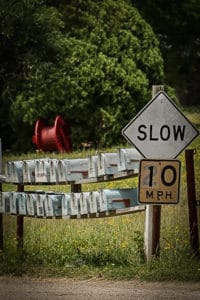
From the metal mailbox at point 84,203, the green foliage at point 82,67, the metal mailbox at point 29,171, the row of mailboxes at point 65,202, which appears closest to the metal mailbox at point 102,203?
the row of mailboxes at point 65,202

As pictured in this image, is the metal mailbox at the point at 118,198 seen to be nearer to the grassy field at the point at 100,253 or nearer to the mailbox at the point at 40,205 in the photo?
the grassy field at the point at 100,253

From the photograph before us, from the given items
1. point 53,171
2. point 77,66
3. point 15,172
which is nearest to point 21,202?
point 15,172

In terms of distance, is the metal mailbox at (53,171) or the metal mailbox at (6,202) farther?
the metal mailbox at (6,202)

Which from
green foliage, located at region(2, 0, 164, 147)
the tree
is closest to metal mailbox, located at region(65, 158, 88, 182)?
green foliage, located at region(2, 0, 164, 147)

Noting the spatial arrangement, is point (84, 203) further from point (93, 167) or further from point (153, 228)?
point (153, 228)

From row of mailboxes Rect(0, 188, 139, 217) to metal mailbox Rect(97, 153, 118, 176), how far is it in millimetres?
190

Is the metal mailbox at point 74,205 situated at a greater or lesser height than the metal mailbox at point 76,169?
lesser

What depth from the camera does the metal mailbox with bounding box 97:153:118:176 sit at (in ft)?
28.1

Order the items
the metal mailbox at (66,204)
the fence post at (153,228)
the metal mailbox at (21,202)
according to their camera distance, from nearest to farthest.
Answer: the fence post at (153,228) → the metal mailbox at (66,204) → the metal mailbox at (21,202)

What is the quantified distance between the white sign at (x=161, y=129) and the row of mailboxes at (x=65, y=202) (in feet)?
1.88

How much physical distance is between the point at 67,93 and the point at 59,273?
13393 millimetres

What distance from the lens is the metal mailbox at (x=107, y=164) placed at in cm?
858

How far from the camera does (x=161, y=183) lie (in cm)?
825

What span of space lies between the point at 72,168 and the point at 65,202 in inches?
14.6
